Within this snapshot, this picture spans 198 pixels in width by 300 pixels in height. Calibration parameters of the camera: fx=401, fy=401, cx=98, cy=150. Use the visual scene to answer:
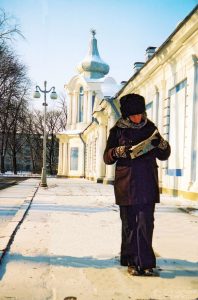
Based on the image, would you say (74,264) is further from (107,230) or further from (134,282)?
(107,230)

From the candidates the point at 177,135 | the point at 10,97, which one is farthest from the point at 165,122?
the point at 10,97

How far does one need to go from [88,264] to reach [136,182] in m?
1.13

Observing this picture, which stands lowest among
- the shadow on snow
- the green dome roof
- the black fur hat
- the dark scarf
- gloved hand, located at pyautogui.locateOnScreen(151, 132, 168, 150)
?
the shadow on snow

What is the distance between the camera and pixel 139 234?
12.3 feet

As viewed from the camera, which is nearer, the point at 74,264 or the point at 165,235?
the point at 74,264

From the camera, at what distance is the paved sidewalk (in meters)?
3.30

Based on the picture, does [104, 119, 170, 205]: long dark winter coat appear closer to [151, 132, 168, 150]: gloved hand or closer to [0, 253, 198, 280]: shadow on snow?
[151, 132, 168, 150]: gloved hand

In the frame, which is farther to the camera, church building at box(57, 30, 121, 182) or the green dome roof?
the green dome roof

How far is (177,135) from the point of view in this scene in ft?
45.3

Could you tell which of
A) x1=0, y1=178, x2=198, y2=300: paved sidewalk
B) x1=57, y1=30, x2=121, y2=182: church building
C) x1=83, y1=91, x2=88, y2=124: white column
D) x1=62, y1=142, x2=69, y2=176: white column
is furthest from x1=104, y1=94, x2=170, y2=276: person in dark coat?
x1=62, y1=142, x2=69, y2=176: white column

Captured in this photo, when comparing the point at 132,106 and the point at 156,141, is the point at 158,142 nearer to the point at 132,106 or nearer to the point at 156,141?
the point at 156,141

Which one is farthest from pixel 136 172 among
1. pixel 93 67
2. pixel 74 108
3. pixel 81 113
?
pixel 93 67

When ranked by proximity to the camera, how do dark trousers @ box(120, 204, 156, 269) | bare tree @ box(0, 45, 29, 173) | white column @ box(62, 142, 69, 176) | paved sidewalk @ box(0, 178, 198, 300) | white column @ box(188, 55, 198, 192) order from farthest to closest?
white column @ box(62, 142, 69, 176)
bare tree @ box(0, 45, 29, 173)
white column @ box(188, 55, 198, 192)
dark trousers @ box(120, 204, 156, 269)
paved sidewalk @ box(0, 178, 198, 300)

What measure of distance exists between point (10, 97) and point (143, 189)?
90.5 ft
